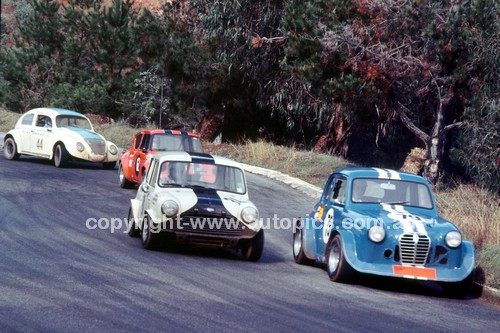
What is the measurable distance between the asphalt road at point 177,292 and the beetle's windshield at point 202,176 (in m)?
1.07

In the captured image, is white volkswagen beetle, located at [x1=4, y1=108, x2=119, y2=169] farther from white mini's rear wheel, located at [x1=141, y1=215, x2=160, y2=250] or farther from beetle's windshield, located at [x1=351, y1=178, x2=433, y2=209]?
beetle's windshield, located at [x1=351, y1=178, x2=433, y2=209]

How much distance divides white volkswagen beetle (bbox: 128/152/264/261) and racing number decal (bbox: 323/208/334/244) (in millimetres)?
1056

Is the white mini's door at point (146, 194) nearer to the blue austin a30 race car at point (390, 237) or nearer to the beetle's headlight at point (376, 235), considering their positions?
the blue austin a30 race car at point (390, 237)

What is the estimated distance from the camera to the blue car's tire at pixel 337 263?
12117mm

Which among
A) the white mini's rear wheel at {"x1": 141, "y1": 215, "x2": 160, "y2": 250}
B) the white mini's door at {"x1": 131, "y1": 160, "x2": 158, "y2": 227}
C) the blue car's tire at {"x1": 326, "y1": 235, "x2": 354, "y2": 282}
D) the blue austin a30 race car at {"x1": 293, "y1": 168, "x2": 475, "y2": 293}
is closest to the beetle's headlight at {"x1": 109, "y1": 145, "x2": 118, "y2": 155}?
the white mini's door at {"x1": 131, "y1": 160, "x2": 158, "y2": 227}

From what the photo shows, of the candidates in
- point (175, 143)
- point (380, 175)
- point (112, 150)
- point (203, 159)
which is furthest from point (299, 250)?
point (112, 150)

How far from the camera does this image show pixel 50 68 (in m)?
42.1

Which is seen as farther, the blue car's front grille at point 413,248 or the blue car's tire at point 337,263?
the blue car's tire at point 337,263

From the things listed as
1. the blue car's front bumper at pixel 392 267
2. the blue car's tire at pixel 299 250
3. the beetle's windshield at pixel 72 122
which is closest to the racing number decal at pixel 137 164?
the beetle's windshield at pixel 72 122

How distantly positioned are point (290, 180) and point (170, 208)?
11423 mm

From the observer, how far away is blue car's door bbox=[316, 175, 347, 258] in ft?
42.7

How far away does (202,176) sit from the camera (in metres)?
14.6

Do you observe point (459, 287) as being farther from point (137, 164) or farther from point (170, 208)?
point (137, 164)

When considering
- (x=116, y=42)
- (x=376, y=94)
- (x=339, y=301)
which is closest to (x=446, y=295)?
(x=339, y=301)
